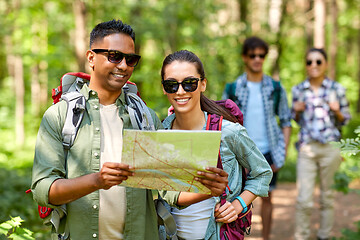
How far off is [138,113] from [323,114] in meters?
4.04

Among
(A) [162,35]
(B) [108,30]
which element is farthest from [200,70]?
(A) [162,35]

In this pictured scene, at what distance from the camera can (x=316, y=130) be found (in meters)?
5.84

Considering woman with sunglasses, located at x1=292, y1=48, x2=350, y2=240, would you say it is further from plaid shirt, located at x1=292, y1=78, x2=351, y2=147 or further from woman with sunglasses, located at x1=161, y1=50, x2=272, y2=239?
woman with sunglasses, located at x1=161, y1=50, x2=272, y2=239

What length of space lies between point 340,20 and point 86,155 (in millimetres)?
18623

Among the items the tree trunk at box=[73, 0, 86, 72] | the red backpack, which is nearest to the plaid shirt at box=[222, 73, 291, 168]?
the red backpack

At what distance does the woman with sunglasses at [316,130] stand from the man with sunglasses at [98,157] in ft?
12.7

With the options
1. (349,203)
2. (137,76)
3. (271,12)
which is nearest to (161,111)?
(137,76)

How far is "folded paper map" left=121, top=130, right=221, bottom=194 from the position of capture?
200cm

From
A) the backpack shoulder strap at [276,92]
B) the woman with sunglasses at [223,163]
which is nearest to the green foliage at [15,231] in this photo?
the woman with sunglasses at [223,163]

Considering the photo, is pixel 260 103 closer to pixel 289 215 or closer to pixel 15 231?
pixel 15 231

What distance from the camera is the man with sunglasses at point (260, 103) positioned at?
5.41 meters

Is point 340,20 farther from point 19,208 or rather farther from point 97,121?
point 97,121

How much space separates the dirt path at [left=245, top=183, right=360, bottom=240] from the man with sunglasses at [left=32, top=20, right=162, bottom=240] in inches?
162

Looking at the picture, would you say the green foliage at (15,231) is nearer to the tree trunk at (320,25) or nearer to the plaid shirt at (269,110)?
the plaid shirt at (269,110)
